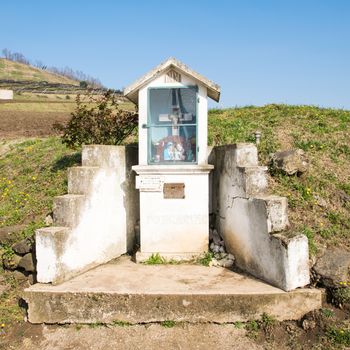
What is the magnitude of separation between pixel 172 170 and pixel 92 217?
5.07 feet

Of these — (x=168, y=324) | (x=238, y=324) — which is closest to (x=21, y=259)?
(x=168, y=324)

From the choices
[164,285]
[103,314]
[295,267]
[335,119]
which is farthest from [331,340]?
[335,119]

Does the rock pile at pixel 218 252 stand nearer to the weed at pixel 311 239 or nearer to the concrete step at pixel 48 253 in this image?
the weed at pixel 311 239

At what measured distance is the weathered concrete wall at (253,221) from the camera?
17.0ft

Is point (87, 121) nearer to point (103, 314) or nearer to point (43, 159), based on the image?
point (43, 159)

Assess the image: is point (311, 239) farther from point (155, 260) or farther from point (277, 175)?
point (155, 260)

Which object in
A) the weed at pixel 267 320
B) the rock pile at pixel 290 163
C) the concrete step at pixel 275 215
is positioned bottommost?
the weed at pixel 267 320

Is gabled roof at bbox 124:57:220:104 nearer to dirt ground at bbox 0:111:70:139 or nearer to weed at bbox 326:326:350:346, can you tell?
weed at bbox 326:326:350:346

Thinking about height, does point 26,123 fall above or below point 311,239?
above

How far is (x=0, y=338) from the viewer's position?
520cm

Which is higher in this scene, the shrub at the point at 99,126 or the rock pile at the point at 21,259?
the shrub at the point at 99,126

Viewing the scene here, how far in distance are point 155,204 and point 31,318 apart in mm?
2604

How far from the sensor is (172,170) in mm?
6727

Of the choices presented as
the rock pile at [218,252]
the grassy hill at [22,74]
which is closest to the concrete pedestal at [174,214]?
the rock pile at [218,252]
